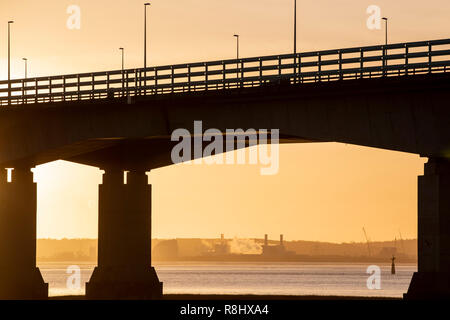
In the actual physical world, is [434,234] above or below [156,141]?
below

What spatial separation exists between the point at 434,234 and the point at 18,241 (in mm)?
32954

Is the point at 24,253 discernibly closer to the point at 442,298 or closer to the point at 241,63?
the point at 241,63

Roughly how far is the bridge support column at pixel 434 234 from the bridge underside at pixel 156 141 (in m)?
0.05

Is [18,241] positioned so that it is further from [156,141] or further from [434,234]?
[434,234]

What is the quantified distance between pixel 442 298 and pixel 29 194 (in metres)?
34.2

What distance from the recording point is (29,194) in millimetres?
88188

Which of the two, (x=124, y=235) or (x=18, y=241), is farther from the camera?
(x=124, y=235)

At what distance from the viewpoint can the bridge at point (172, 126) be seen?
66312mm

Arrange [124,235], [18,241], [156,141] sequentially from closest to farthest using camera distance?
[18,241] → [156,141] → [124,235]

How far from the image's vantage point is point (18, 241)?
288ft

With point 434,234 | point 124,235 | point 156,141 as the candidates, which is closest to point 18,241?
point 124,235


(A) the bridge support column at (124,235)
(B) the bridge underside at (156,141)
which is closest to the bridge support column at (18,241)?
(B) the bridge underside at (156,141)

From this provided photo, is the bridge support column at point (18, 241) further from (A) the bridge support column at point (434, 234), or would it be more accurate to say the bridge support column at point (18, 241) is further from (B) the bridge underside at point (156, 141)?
(A) the bridge support column at point (434, 234)

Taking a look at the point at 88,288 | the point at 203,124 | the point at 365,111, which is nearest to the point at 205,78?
the point at 203,124
